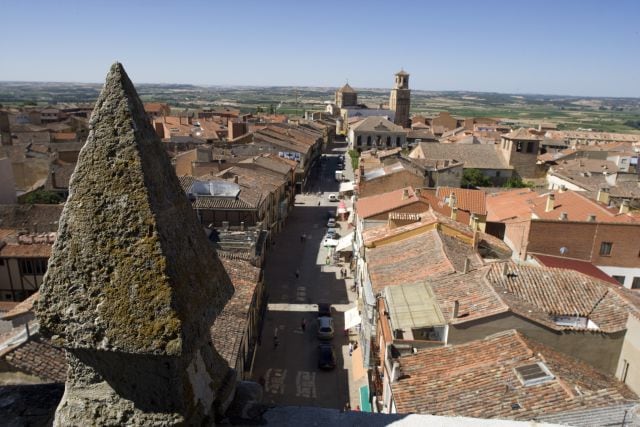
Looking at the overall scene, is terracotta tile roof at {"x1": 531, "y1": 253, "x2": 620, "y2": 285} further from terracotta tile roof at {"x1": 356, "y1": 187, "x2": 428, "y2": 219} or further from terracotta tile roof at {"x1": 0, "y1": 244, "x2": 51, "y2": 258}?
terracotta tile roof at {"x1": 0, "y1": 244, "x2": 51, "y2": 258}

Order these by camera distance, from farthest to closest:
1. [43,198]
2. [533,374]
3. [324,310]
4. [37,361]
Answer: [43,198], [324,310], [533,374], [37,361]

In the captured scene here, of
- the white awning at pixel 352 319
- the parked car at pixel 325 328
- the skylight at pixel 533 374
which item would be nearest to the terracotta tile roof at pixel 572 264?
the white awning at pixel 352 319

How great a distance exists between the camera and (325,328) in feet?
76.9

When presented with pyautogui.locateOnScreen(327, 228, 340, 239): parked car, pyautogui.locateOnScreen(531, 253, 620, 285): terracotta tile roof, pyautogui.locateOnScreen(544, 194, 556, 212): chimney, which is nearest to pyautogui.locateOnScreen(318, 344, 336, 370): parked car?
pyautogui.locateOnScreen(531, 253, 620, 285): terracotta tile roof

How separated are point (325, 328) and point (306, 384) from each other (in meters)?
4.17

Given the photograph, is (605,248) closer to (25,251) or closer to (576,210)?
(576,210)

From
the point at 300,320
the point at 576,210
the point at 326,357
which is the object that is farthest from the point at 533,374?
the point at 576,210

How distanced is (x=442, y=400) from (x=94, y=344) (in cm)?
1095

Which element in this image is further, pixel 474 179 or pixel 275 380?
pixel 474 179

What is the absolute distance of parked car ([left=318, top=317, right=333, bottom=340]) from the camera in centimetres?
2319

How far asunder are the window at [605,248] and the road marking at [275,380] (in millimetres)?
17633

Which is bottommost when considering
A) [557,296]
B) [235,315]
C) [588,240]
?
[235,315]

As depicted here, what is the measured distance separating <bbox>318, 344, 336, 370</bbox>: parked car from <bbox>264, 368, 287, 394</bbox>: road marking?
168cm

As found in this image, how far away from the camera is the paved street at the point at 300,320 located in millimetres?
19266
